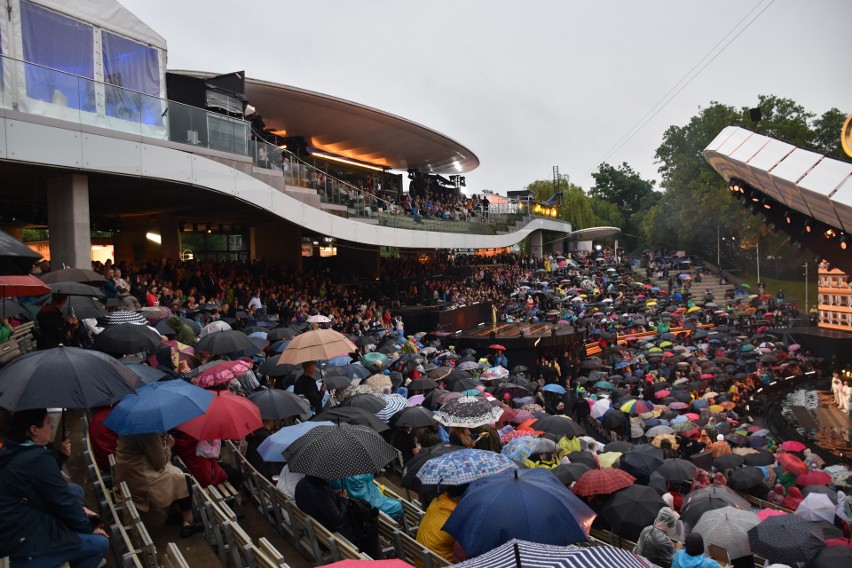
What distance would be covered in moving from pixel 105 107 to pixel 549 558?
483 inches

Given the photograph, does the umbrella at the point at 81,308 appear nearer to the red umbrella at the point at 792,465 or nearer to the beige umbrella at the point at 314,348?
the beige umbrella at the point at 314,348

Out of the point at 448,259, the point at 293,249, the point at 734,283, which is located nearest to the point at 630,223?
the point at 734,283

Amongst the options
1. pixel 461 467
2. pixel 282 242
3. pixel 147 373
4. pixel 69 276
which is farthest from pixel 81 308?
pixel 282 242

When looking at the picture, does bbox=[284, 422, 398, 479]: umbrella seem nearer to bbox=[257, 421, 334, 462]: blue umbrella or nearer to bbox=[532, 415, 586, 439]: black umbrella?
bbox=[257, 421, 334, 462]: blue umbrella

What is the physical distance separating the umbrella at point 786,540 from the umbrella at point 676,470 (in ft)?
7.24

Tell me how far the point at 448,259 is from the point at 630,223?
159 ft

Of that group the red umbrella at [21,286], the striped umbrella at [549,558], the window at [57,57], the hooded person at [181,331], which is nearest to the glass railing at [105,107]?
the window at [57,57]

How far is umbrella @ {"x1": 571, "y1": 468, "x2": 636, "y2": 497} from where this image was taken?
692cm

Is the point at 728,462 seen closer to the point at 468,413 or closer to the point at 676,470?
the point at 676,470

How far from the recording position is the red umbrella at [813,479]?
9.89m

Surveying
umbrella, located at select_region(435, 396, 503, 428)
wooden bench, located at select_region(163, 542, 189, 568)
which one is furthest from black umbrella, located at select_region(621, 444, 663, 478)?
wooden bench, located at select_region(163, 542, 189, 568)

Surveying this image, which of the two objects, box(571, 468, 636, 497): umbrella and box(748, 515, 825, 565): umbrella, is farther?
box(571, 468, 636, 497): umbrella

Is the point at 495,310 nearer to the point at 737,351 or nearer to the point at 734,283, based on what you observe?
the point at 737,351

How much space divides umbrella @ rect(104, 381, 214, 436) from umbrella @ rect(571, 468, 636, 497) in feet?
13.9
